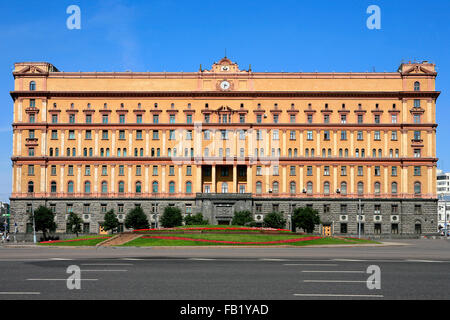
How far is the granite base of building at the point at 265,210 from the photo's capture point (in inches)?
4045

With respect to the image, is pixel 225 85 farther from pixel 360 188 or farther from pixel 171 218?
pixel 360 188

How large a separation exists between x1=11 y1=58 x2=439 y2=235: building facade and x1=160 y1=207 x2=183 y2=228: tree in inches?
353

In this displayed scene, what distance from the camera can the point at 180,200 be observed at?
104312mm

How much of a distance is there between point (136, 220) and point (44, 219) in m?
16.3

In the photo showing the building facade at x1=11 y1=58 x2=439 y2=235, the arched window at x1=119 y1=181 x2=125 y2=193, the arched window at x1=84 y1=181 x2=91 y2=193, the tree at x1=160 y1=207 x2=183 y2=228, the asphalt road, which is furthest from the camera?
the arched window at x1=84 y1=181 x2=91 y2=193

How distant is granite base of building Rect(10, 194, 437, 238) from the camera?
337ft

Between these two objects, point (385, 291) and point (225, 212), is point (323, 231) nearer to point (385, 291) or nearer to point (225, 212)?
point (225, 212)

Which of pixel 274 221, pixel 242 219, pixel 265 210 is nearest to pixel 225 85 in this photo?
pixel 265 210

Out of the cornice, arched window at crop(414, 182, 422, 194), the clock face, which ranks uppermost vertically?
the clock face

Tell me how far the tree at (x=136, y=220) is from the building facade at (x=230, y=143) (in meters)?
8.85

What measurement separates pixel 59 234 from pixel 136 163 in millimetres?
19454

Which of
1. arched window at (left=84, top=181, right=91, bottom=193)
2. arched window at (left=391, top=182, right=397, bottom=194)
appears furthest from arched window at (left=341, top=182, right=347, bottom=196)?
arched window at (left=84, top=181, right=91, bottom=193)

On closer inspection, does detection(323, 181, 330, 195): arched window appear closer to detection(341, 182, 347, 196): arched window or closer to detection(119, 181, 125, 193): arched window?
detection(341, 182, 347, 196): arched window
